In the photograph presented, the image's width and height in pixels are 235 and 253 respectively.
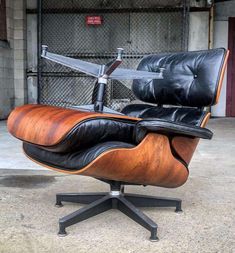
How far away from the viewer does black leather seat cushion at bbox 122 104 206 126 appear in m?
1.95

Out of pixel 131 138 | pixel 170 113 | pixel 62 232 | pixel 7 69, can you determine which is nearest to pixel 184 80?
pixel 170 113

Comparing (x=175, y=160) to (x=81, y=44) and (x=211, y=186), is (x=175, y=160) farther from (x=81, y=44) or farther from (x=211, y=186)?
(x=81, y=44)

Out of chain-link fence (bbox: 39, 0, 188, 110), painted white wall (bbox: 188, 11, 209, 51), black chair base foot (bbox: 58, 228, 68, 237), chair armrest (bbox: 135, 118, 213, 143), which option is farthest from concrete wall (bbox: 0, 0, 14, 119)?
chair armrest (bbox: 135, 118, 213, 143)

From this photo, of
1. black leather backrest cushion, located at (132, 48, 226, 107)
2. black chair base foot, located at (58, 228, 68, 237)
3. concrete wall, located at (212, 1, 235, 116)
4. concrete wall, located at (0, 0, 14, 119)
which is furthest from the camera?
concrete wall, located at (212, 1, 235, 116)

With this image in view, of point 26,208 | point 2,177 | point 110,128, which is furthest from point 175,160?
point 2,177

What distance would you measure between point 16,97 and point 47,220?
17.8 feet

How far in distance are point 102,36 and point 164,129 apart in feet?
18.5

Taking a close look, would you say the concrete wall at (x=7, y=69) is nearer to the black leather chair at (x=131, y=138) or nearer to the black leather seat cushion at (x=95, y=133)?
the black leather chair at (x=131, y=138)

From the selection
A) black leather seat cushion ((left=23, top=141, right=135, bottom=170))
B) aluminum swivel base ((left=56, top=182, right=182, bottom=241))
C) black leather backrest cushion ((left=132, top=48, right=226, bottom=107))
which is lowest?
aluminum swivel base ((left=56, top=182, right=182, bottom=241))

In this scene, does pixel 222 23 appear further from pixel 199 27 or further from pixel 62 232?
pixel 62 232

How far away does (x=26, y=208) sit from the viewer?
210 cm

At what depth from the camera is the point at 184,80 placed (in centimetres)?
207

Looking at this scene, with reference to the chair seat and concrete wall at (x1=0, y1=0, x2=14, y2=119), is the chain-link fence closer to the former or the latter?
concrete wall at (x1=0, y1=0, x2=14, y2=119)

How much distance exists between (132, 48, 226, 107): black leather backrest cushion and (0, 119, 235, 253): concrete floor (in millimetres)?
591
